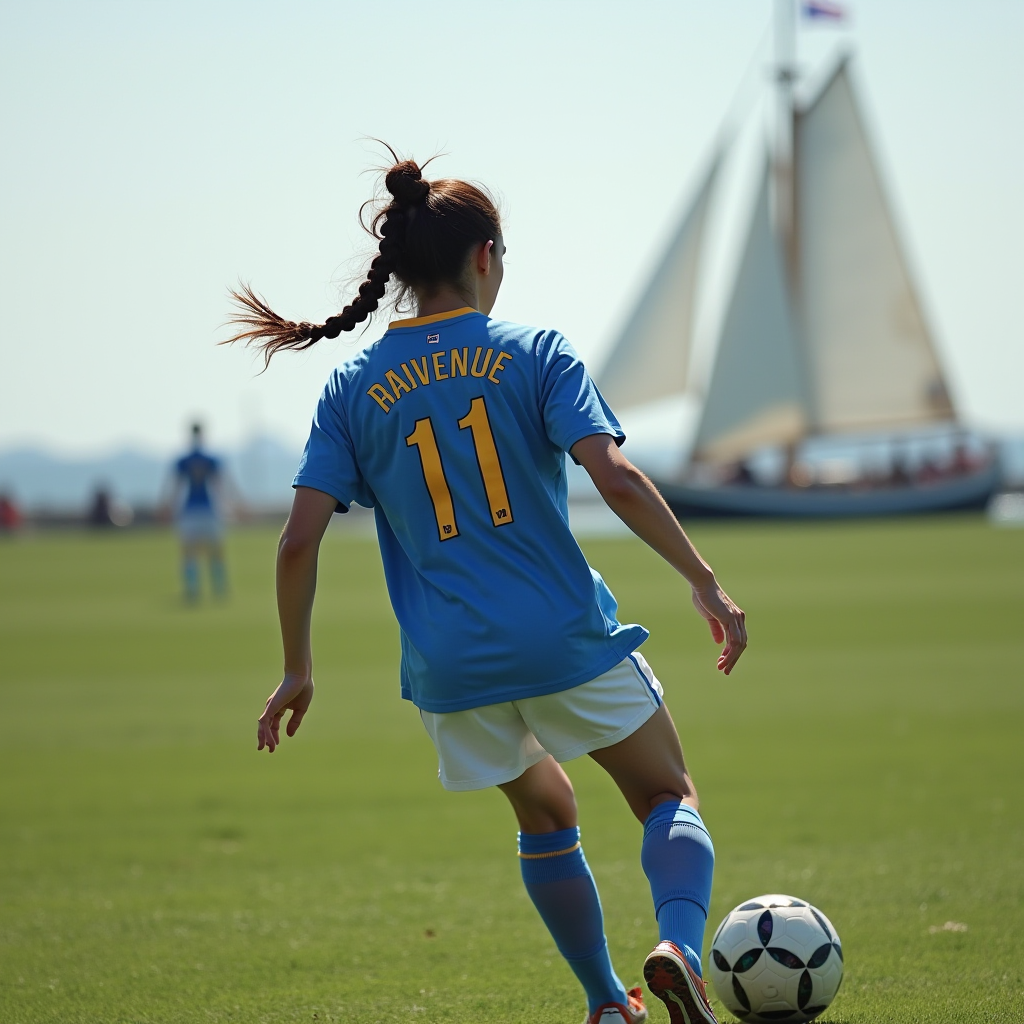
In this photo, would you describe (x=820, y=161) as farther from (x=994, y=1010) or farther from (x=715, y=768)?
(x=994, y=1010)

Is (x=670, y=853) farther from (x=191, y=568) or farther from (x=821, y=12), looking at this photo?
(x=821, y=12)

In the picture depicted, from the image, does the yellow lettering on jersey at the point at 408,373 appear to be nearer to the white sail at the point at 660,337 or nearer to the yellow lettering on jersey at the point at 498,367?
the yellow lettering on jersey at the point at 498,367

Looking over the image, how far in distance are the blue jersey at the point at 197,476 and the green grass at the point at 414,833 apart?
4660mm

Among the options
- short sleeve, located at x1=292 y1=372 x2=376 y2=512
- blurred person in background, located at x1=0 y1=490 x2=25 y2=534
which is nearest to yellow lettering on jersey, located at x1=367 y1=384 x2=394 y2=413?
short sleeve, located at x1=292 y1=372 x2=376 y2=512

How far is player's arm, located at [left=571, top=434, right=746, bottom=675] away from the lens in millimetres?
2967

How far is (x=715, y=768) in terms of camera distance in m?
7.45

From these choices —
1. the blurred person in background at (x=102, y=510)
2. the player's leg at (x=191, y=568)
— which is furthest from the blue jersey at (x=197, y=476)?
the blurred person in background at (x=102, y=510)

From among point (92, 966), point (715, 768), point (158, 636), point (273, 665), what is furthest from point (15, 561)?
point (92, 966)

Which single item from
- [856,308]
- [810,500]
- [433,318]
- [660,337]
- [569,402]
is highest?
[856,308]

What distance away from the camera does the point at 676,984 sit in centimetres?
279

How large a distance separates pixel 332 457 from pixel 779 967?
1.70m

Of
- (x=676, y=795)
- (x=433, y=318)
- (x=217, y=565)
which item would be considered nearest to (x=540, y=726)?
(x=676, y=795)

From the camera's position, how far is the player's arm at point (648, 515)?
297 centimetres

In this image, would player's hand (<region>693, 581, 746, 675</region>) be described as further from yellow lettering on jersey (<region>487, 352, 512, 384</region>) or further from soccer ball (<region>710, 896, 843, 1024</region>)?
soccer ball (<region>710, 896, 843, 1024</region>)
